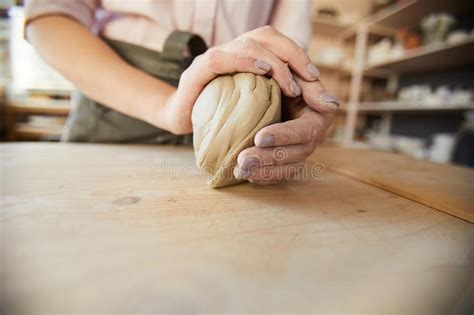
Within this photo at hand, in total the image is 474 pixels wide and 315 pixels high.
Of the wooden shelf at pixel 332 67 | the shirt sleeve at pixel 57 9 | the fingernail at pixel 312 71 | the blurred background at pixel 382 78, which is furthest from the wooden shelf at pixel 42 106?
the fingernail at pixel 312 71

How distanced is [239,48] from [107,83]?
332 millimetres

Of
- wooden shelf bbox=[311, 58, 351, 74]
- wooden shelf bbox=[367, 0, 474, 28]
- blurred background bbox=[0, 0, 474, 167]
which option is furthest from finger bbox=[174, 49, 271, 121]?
wooden shelf bbox=[311, 58, 351, 74]

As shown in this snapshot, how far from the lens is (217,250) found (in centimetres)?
22

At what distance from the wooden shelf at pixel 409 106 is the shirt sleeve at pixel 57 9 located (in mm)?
2076

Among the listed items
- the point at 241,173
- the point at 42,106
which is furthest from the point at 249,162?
the point at 42,106

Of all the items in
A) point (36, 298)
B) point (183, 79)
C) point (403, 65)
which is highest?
point (403, 65)

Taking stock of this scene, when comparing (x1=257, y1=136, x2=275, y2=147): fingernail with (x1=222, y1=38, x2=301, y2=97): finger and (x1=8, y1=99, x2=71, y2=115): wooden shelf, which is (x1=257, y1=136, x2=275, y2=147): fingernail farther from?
(x1=8, y1=99, x2=71, y2=115): wooden shelf

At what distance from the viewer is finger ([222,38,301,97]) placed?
382mm

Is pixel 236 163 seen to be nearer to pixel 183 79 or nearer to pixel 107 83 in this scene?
pixel 183 79

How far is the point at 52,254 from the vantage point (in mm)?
204

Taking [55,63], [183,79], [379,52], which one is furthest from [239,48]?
[379,52]

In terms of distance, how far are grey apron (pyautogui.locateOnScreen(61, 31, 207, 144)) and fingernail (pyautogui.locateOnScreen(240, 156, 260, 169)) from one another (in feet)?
1.20

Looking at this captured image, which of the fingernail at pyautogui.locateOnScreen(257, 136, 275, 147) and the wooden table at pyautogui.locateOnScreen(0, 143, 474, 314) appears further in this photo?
the fingernail at pyautogui.locateOnScreen(257, 136, 275, 147)

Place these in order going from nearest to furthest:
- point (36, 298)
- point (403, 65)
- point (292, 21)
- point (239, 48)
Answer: point (36, 298)
point (239, 48)
point (292, 21)
point (403, 65)
